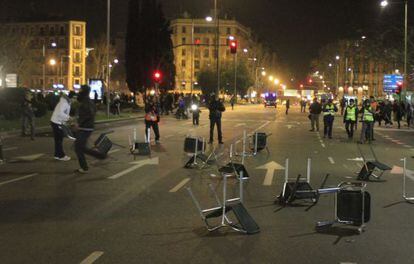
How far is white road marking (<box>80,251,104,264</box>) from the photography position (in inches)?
244

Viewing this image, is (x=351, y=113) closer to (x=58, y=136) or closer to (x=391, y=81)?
(x=58, y=136)

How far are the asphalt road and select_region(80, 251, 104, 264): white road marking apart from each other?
1cm

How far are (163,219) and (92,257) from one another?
2123 millimetres

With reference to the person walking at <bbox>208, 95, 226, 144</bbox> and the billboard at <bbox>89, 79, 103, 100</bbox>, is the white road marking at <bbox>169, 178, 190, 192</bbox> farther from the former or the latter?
the billboard at <bbox>89, 79, 103, 100</bbox>

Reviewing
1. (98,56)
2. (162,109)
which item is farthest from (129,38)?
(98,56)

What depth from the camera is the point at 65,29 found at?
134 metres

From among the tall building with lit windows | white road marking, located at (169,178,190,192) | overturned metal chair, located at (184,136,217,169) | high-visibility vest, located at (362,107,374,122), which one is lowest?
white road marking, located at (169,178,190,192)

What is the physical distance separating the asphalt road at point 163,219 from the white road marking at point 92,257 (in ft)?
0.03

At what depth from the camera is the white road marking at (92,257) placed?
20.4 ft

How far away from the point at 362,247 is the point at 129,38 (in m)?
50.3

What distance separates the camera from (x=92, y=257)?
638cm

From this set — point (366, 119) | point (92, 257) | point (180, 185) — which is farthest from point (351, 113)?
point (92, 257)

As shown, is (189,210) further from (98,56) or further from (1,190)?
(98,56)

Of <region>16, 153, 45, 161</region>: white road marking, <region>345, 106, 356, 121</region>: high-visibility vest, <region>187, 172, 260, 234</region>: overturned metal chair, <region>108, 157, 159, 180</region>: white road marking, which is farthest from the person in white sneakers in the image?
<region>345, 106, 356, 121</region>: high-visibility vest
